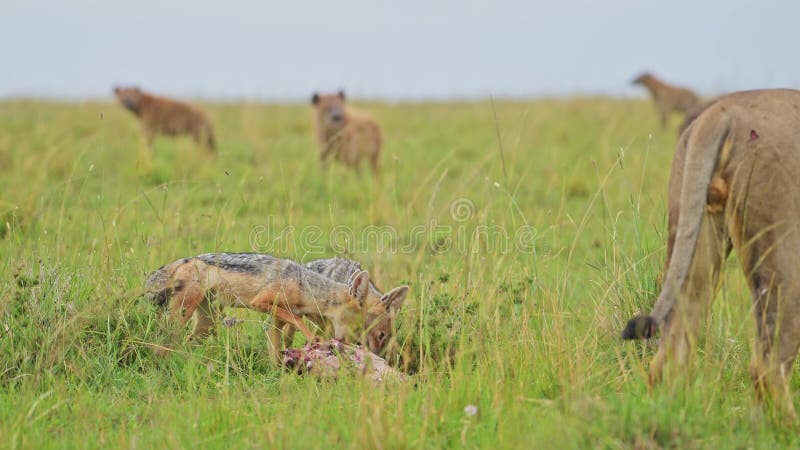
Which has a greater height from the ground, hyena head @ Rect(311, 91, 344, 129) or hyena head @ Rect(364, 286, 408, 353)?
hyena head @ Rect(311, 91, 344, 129)

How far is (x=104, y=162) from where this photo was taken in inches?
465

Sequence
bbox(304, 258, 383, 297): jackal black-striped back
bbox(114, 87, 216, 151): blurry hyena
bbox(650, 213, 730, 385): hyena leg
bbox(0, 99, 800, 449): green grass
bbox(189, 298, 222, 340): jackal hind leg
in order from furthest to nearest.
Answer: bbox(114, 87, 216, 151): blurry hyena → bbox(304, 258, 383, 297): jackal black-striped back → bbox(189, 298, 222, 340): jackal hind leg → bbox(650, 213, 730, 385): hyena leg → bbox(0, 99, 800, 449): green grass

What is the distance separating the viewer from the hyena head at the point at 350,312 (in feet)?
17.8

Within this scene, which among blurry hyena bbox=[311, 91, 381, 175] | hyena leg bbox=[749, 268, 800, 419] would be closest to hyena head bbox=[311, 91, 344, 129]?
blurry hyena bbox=[311, 91, 381, 175]

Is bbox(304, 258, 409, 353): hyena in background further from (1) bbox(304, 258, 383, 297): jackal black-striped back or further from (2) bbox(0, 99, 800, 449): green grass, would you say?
(1) bbox(304, 258, 383, 297): jackal black-striped back

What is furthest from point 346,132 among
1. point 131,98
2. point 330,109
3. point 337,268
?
point 337,268

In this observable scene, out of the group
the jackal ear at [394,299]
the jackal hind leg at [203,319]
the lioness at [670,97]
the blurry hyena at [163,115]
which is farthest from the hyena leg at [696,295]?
the lioness at [670,97]

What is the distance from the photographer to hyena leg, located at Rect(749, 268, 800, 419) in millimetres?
3828

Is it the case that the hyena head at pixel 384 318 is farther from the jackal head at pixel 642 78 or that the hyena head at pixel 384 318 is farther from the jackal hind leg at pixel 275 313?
the jackal head at pixel 642 78

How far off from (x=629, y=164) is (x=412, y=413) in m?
8.11

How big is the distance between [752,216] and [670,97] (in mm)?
16657

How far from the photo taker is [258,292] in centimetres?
534

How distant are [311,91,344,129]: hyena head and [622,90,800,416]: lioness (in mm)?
9421

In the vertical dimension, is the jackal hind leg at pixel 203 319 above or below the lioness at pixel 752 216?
below
